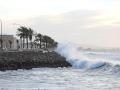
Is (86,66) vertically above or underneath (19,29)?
underneath

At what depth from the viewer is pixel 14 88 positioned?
22.5 meters

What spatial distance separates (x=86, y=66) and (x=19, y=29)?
62.9 meters

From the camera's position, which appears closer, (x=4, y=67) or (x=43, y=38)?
(x=4, y=67)

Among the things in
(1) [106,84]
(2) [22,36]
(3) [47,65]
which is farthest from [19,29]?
(1) [106,84]

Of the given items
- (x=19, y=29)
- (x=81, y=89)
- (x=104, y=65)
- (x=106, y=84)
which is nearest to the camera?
(x=81, y=89)

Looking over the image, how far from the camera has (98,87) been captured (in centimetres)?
2288

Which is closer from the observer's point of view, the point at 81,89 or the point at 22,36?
the point at 81,89

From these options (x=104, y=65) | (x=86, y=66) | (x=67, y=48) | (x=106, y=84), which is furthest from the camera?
(x=67, y=48)

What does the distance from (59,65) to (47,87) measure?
81.4ft

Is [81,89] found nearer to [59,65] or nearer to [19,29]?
[59,65]

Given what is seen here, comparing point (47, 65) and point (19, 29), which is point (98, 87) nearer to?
point (47, 65)

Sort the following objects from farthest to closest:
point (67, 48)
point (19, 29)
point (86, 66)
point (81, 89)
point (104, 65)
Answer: point (19, 29) < point (67, 48) < point (86, 66) < point (104, 65) < point (81, 89)

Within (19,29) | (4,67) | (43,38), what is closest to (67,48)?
(4,67)

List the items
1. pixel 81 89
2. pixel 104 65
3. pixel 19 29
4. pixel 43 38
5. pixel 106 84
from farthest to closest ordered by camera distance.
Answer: pixel 43 38, pixel 19 29, pixel 104 65, pixel 106 84, pixel 81 89
